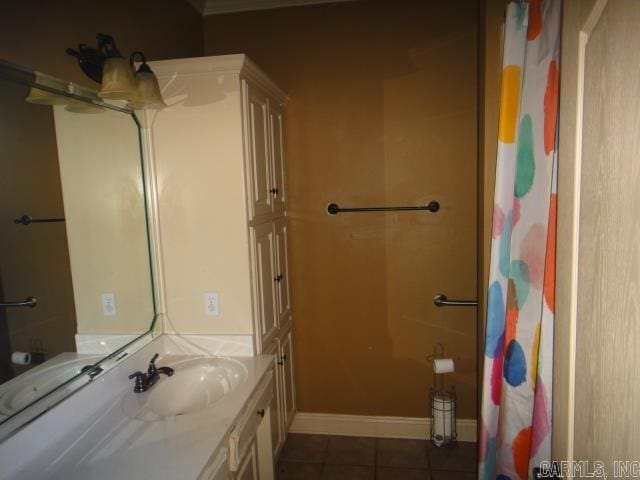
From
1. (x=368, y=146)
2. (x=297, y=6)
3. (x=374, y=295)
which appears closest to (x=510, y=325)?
(x=374, y=295)

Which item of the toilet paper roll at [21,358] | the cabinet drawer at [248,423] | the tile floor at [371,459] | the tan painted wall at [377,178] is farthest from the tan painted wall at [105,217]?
the tile floor at [371,459]

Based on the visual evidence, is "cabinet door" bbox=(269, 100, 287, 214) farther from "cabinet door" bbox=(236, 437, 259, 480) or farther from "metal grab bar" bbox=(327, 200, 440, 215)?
"cabinet door" bbox=(236, 437, 259, 480)

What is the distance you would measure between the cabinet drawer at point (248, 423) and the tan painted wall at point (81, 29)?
1.35 m

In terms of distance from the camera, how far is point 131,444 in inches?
49.4

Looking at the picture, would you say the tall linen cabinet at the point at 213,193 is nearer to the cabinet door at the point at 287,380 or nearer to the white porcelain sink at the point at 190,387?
the white porcelain sink at the point at 190,387

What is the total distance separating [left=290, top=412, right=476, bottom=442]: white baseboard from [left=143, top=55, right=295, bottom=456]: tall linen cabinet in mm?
697

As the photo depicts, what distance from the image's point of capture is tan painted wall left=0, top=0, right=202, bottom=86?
1222mm

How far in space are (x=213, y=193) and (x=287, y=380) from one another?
1245 millimetres

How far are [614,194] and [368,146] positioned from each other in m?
1.95

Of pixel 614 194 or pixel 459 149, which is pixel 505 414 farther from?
pixel 459 149

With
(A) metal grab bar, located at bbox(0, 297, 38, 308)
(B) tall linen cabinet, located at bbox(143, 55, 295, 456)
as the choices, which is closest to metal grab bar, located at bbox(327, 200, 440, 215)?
(B) tall linen cabinet, located at bbox(143, 55, 295, 456)

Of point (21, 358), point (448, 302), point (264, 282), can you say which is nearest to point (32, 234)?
point (21, 358)

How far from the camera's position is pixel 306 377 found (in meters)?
2.69

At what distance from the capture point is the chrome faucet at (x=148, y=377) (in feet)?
5.15
